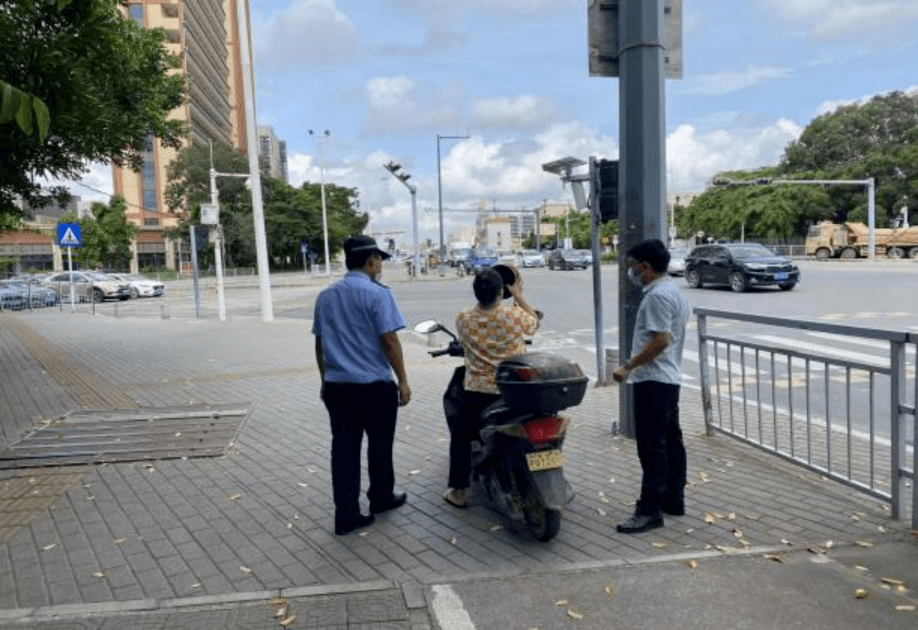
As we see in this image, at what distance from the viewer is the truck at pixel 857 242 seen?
47.5 metres

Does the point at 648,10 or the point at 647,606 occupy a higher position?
the point at 648,10

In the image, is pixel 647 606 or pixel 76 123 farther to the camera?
pixel 76 123

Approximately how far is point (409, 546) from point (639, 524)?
4.36 ft

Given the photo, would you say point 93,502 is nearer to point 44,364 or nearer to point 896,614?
point 896,614

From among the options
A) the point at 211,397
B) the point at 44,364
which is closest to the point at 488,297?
the point at 211,397

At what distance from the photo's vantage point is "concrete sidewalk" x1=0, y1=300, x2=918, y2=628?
337cm

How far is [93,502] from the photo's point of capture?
16.4 ft

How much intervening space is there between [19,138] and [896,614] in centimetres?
919

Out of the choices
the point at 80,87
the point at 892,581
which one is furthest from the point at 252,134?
the point at 892,581

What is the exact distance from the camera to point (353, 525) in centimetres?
434

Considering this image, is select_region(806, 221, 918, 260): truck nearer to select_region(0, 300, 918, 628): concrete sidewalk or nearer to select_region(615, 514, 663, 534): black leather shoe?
select_region(0, 300, 918, 628): concrete sidewalk

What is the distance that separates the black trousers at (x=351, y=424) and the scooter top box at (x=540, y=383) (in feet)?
2.55

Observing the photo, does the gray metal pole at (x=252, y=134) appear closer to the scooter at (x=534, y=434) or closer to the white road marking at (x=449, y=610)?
the scooter at (x=534, y=434)

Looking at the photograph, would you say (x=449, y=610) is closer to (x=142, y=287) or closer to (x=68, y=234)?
(x=68, y=234)
